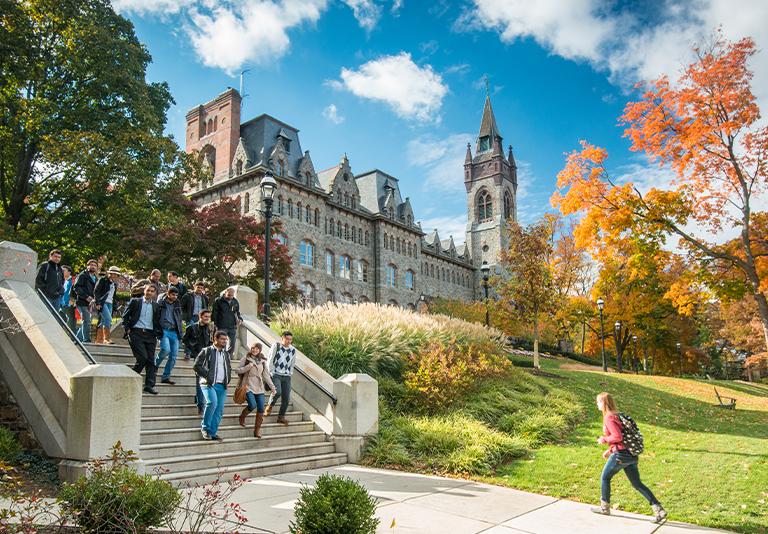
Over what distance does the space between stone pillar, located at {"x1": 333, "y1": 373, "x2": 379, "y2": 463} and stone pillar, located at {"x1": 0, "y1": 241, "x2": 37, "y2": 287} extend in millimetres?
5918

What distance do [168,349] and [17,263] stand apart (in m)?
3.00

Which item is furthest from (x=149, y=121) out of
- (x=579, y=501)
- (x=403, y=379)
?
(x=579, y=501)

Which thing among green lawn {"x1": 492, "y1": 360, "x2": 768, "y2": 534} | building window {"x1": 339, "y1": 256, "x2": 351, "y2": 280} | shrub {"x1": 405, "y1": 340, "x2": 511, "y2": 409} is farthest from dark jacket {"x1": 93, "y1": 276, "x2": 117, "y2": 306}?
building window {"x1": 339, "y1": 256, "x2": 351, "y2": 280}

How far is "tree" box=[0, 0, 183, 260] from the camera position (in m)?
19.9

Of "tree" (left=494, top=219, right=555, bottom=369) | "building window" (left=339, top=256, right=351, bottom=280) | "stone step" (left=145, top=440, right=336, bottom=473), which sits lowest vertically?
"stone step" (left=145, top=440, right=336, bottom=473)

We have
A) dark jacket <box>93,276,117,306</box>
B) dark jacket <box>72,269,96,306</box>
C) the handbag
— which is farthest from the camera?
dark jacket <box>93,276,117,306</box>

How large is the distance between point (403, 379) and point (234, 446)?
18.2 ft

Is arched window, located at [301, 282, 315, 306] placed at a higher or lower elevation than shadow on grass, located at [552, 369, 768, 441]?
higher

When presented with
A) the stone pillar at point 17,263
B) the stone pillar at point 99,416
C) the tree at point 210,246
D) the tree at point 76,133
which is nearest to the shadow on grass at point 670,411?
the stone pillar at point 99,416

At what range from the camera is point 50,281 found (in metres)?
10.9

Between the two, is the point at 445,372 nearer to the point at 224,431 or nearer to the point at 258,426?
the point at 258,426

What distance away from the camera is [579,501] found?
749cm

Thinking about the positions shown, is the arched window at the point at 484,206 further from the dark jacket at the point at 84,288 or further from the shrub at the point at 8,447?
the shrub at the point at 8,447

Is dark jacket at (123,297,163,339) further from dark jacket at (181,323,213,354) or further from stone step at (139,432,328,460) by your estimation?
stone step at (139,432,328,460)
